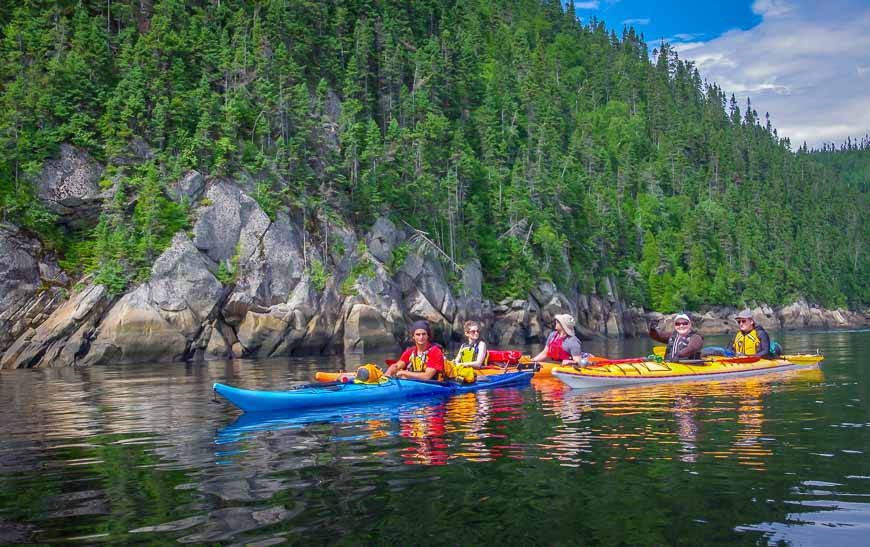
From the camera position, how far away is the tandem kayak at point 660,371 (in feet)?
56.0

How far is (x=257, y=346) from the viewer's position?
3719 cm

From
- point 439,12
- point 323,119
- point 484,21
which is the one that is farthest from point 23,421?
point 484,21

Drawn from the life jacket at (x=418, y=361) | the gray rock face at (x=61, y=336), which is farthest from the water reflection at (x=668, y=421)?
the gray rock face at (x=61, y=336)

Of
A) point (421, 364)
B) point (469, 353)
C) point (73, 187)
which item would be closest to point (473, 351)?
point (469, 353)

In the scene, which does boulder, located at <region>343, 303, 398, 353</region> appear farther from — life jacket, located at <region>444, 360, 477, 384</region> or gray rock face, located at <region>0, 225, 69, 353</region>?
life jacket, located at <region>444, 360, 477, 384</region>

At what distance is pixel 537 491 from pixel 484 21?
105 meters

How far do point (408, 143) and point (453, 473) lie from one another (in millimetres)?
→ 51115

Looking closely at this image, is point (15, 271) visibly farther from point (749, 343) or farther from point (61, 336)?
point (749, 343)

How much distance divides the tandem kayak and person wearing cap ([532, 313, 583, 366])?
2.14 feet

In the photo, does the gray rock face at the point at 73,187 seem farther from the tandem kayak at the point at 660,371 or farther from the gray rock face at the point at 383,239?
the tandem kayak at the point at 660,371

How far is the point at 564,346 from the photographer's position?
62.7ft

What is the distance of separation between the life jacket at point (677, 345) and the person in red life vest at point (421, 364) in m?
7.15

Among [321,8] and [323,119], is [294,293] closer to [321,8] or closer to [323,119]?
[323,119]

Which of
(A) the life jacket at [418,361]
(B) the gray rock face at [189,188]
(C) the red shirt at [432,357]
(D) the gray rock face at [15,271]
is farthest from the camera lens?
(B) the gray rock face at [189,188]
